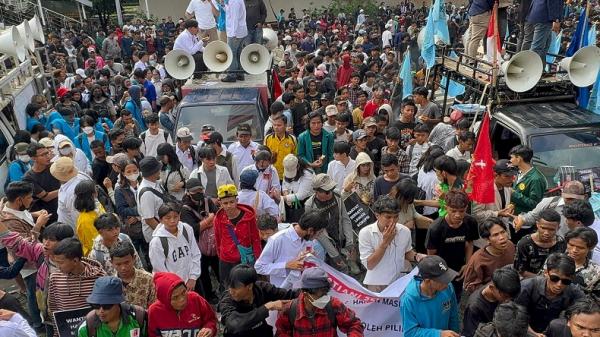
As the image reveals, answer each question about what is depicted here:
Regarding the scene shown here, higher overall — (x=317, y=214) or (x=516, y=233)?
(x=317, y=214)

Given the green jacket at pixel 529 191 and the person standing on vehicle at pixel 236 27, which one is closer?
the green jacket at pixel 529 191

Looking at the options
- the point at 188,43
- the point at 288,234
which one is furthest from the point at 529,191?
the point at 188,43

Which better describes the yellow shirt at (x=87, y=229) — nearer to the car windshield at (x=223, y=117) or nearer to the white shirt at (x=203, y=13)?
the car windshield at (x=223, y=117)

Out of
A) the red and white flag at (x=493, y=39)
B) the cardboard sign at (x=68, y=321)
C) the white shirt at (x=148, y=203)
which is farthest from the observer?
the red and white flag at (x=493, y=39)

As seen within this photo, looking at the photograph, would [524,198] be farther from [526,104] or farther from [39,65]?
[39,65]

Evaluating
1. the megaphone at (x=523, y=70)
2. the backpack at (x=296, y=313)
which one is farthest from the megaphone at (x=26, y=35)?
the backpack at (x=296, y=313)

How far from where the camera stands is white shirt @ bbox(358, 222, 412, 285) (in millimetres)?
4605

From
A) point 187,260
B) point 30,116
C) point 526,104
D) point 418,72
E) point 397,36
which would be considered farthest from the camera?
point 397,36

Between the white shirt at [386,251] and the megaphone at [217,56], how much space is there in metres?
5.93

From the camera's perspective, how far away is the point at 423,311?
3.69 m

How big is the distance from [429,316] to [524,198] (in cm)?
229

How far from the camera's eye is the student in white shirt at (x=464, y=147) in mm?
6262

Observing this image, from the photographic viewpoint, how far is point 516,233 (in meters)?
5.44

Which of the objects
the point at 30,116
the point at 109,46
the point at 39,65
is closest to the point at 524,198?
the point at 30,116
